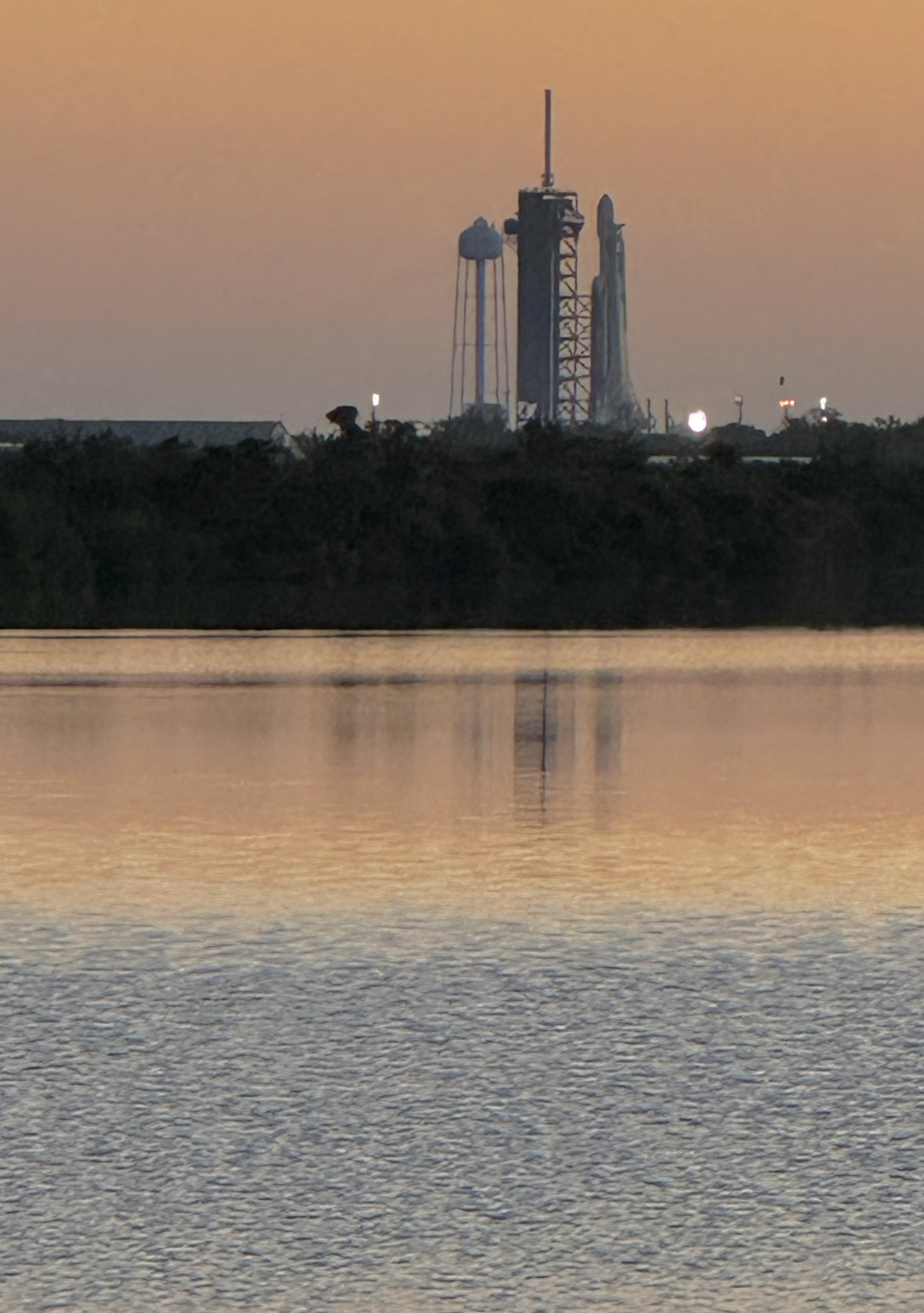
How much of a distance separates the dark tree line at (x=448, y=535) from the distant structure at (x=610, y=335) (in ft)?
340

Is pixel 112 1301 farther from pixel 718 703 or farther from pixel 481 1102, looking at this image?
pixel 718 703

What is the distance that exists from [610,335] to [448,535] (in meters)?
117

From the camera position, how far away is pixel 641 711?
24.2 meters

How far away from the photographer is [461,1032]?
851 centimetres

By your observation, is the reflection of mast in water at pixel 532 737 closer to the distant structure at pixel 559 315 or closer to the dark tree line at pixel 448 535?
the dark tree line at pixel 448 535

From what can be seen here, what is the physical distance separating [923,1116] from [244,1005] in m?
2.70

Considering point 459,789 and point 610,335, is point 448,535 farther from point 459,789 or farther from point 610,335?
point 610,335

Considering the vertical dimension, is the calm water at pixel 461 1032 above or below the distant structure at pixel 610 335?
below

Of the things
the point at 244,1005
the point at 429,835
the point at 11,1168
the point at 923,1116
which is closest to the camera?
the point at 11,1168

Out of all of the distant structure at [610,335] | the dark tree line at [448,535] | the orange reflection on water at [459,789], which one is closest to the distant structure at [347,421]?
the dark tree line at [448,535]

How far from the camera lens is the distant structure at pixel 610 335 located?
168 meters

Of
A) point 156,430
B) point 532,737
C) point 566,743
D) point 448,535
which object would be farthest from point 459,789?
point 156,430

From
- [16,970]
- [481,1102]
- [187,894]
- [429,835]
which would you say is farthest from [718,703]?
[481,1102]

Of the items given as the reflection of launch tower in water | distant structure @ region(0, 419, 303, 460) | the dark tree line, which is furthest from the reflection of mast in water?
distant structure @ region(0, 419, 303, 460)
